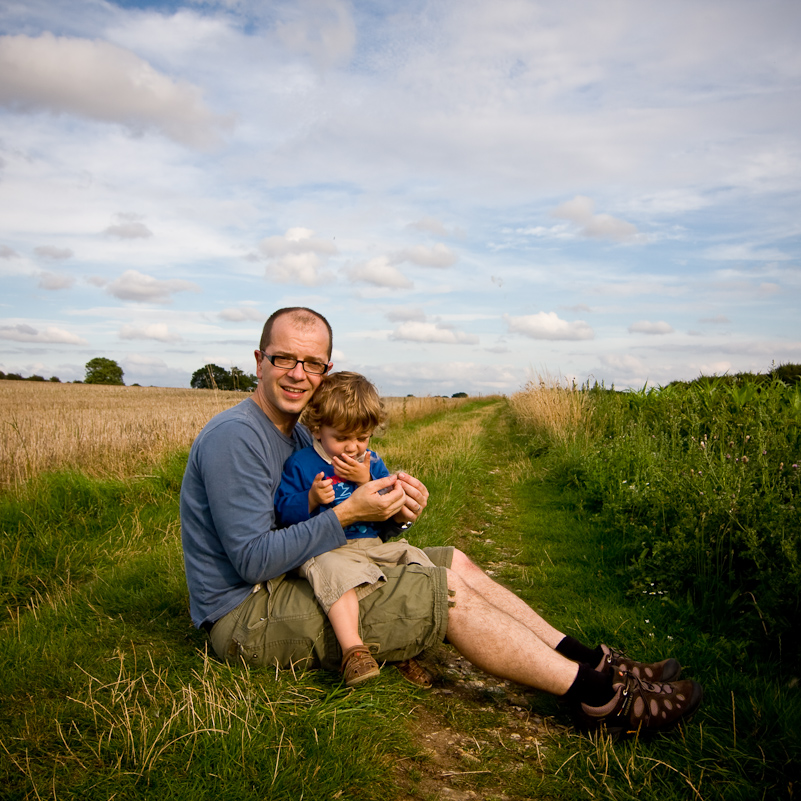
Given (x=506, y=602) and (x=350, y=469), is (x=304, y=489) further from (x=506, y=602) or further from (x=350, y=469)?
(x=506, y=602)

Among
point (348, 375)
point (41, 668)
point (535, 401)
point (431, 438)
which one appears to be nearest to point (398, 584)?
point (348, 375)

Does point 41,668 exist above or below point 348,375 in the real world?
below

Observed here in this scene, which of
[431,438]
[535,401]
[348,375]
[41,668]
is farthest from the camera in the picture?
[535,401]

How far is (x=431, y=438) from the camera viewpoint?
11.5 m

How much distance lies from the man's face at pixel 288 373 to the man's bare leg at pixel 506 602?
1095 millimetres

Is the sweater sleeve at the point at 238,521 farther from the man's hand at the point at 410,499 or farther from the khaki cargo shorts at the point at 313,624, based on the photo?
the man's hand at the point at 410,499

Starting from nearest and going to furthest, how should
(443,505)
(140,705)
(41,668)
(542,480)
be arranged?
(140,705) < (41,668) < (443,505) < (542,480)

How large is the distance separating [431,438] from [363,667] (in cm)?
910

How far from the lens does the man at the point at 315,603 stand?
8.00 ft

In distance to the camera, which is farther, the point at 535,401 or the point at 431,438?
the point at 535,401

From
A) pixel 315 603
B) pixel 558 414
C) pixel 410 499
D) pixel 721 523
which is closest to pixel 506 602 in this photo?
pixel 410 499

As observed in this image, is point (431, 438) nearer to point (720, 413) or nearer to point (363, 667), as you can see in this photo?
point (720, 413)

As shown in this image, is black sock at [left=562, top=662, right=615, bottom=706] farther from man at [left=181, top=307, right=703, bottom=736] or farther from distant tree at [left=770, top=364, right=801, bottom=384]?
distant tree at [left=770, top=364, right=801, bottom=384]

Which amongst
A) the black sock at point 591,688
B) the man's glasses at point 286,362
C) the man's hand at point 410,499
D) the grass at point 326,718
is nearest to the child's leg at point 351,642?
the grass at point 326,718
